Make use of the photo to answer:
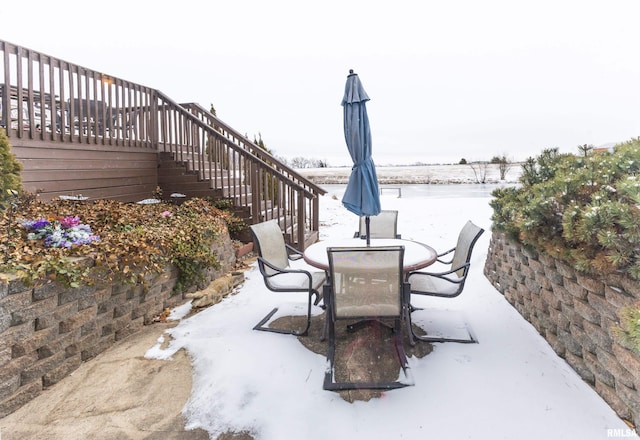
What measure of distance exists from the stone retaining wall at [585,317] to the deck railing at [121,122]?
3383mm

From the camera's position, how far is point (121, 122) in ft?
18.4

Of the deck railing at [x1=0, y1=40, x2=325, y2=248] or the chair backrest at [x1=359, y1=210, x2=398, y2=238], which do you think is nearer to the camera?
the deck railing at [x1=0, y1=40, x2=325, y2=248]

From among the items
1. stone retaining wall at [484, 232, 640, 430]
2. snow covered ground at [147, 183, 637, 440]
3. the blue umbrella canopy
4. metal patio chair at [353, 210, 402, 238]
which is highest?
the blue umbrella canopy

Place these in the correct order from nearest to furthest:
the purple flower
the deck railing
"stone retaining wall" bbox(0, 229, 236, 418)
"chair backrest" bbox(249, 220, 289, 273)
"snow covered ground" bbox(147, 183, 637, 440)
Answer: "snow covered ground" bbox(147, 183, 637, 440)
"stone retaining wall" bbox(0, 229, 236, 418)
the purple flower
"chair backrest" bbox(249, 220, 289, 273)
the deck railing

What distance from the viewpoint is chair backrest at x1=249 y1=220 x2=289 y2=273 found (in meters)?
3.12

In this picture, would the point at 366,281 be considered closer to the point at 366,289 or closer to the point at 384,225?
the point at 366,289

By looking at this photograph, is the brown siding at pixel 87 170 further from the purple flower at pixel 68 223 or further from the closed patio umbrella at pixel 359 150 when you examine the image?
the closed patio umbrella at pixel 359 150

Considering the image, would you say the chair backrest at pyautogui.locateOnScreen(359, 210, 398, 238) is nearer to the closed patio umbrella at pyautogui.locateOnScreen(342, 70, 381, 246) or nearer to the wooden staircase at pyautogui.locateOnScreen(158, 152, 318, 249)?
the closed patio umbrella at pyautogui.locateOnScreen(342, 70, 381, 246)

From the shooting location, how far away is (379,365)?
2.28 metres

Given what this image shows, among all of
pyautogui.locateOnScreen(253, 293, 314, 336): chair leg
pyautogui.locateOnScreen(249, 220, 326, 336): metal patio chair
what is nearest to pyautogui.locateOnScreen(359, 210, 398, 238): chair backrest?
pyautogui.locateOnScreen(249, 220, 326, 336): metal patio chair

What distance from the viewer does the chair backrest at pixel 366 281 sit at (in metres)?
2.06

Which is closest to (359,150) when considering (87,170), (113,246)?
(113,246)

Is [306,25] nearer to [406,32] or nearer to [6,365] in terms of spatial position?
[406,32]

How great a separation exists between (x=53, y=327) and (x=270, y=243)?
1.76 metres
